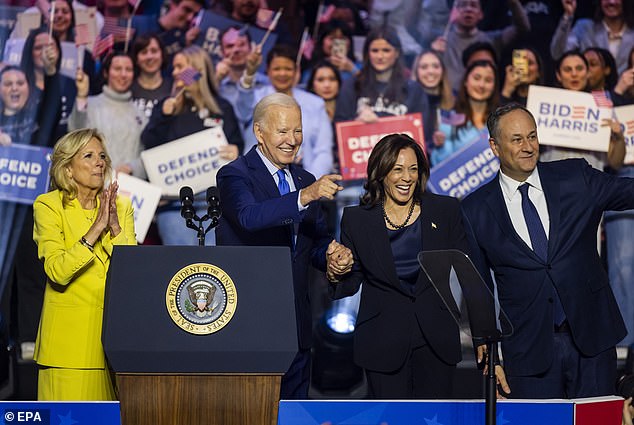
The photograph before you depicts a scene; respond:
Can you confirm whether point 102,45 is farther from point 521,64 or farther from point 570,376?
point 570,376

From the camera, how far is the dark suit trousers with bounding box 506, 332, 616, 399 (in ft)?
11.8

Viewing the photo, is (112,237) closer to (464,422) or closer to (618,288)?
(464,422)

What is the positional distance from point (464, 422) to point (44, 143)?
3.99 metres

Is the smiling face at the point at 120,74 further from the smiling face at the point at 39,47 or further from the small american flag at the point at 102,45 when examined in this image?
the smiling face at the point at 39,47

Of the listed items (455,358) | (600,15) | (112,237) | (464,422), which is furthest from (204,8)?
(464,422)

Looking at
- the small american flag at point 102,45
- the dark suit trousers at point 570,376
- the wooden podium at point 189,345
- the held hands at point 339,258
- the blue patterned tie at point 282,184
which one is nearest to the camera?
the wooden podium at point 189,345

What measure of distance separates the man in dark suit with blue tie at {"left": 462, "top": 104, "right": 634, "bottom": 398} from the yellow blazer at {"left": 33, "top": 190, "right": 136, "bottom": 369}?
1384 mm

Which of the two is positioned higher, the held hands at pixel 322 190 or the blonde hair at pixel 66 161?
the blonde hair at pixel 66 161

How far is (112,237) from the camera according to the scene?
3.58m

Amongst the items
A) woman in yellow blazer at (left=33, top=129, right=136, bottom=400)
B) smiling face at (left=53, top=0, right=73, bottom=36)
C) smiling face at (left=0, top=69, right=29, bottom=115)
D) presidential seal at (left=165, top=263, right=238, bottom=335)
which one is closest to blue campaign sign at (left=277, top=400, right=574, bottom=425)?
presidential seal at (left=165, top=263, right=238, bottom=335)

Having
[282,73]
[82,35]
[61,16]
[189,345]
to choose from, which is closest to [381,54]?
[282,73]

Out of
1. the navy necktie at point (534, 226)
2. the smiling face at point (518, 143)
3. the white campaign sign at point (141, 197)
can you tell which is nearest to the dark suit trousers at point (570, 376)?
the navy necktie at point (534, 226)

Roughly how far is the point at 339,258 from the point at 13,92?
3481 millimetres

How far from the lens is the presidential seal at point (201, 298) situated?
288cm
